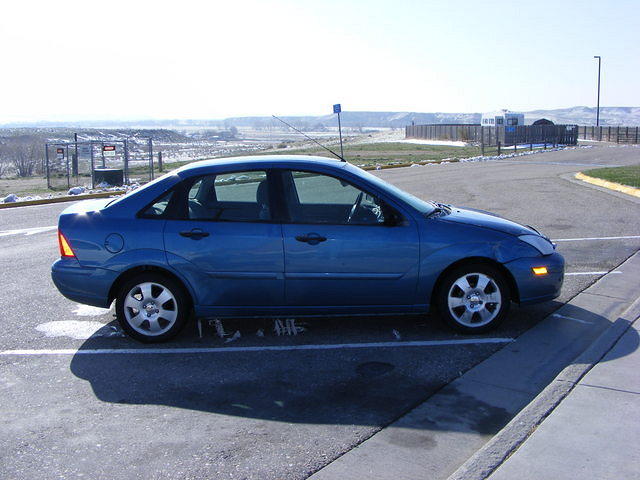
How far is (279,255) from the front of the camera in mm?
6039

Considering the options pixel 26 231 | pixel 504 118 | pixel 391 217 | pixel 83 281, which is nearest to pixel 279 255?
pixel 391 217

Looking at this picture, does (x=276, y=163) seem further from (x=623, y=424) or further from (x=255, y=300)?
(x=623, y=424)

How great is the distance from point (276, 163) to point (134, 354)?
1.96 m

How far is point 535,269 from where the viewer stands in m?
6.31

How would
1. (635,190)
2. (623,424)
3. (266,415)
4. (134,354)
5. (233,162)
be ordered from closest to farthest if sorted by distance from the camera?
1. (623,424)
2. (266,415)
3. (134,354)
4. (233,162)
5. (635,190)

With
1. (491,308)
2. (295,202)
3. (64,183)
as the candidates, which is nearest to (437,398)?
(491,308)

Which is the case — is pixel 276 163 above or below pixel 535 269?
above

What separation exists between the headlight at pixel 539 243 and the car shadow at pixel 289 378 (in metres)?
0.68

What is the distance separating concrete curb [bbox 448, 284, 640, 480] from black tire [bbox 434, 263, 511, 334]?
2.70ft

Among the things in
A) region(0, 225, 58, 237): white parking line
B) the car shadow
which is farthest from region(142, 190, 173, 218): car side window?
region(0, 225, 58, 237): white parking line

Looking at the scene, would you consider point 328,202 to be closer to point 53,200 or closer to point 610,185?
point 610,185

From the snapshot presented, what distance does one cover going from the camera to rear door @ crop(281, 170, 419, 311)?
6.05 m

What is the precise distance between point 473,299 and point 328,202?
147 cm

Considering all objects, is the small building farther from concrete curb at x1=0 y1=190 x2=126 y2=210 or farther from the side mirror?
the side mirror
